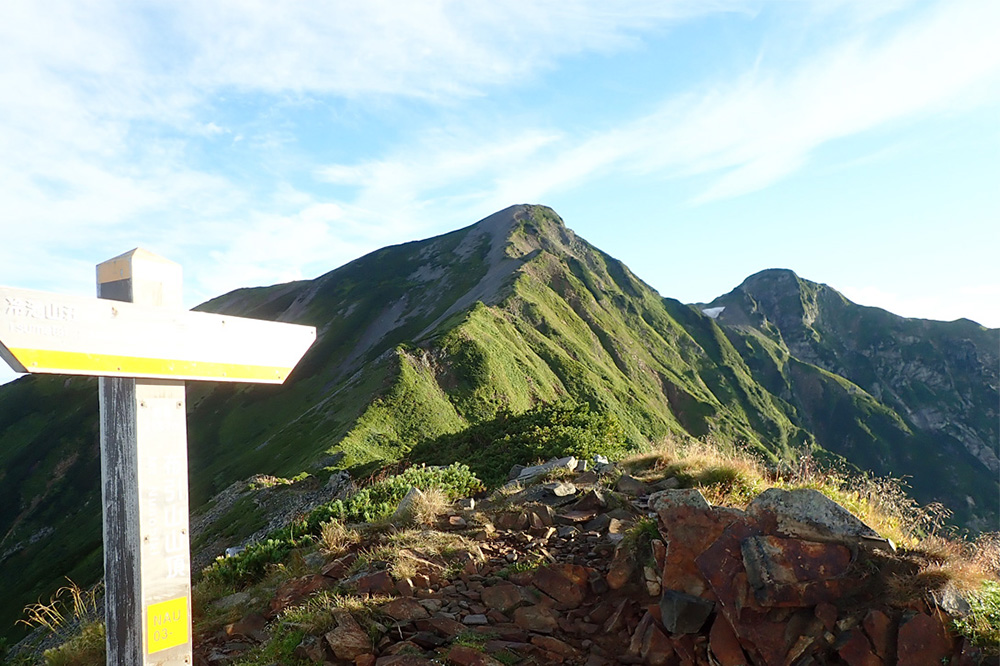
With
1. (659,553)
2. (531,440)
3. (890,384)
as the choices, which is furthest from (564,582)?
(890,384)

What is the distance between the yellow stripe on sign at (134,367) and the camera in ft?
12.3

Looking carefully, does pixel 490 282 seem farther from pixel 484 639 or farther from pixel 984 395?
pixel 984 395

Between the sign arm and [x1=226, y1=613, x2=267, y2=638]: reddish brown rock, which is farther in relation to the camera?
[x1=226, y1=613, x2=267, y2=638]: reddish brown rock

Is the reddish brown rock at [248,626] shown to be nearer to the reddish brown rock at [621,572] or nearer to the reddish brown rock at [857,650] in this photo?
the reddish brown rock at [621,572]

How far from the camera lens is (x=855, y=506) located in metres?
7.65

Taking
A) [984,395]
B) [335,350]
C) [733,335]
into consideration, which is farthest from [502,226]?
[984,395]

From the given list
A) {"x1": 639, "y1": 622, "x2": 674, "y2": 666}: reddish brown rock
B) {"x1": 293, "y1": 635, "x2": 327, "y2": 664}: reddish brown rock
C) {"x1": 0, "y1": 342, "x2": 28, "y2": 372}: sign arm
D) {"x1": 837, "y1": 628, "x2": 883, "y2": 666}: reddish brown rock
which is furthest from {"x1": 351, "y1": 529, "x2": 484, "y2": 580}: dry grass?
{"x1": 0, "y1": 342, "x2": 28, "y2": 372}: sign arm

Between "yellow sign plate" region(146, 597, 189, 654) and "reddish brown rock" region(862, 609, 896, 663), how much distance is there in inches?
201

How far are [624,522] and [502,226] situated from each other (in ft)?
388

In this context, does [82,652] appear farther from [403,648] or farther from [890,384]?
[890,384]

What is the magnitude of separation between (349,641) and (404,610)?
0.65 metres

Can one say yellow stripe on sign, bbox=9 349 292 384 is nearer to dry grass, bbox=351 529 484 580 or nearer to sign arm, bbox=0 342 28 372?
sign arm, bbox=0 342 28 372

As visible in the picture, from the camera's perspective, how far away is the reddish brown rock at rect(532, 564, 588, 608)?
6.55 meters

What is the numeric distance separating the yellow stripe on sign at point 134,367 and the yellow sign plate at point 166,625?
5.09ft
